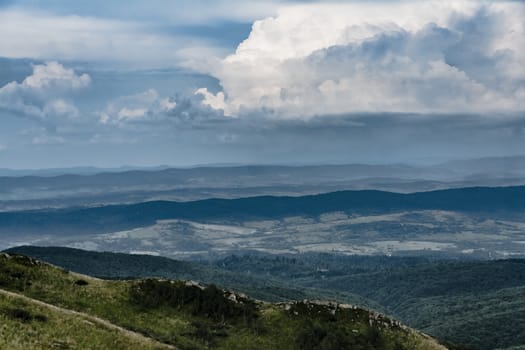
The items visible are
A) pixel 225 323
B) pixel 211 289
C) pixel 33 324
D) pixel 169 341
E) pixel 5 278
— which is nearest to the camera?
pixel 33 324

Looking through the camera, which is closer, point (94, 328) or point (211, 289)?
point (94, 328)

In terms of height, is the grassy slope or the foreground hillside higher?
the grassy slope

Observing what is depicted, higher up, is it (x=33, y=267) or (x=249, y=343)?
(x=33, y=267)

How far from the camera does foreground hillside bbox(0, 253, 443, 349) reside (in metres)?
90.9

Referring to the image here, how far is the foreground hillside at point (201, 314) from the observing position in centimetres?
9088

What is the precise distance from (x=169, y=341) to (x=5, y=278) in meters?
27.8

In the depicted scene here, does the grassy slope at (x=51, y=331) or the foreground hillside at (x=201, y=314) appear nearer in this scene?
the grassy slope at (x=51, y=331)

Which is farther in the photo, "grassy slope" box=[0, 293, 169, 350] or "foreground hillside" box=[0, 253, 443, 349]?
"foreground hillside" box=[0, 253, 443, 349]

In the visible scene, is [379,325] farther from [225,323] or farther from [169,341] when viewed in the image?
[169,341]

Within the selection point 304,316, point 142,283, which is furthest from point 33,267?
point 304,316

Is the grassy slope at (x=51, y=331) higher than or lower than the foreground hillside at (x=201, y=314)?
higher

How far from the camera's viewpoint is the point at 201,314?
331 feet

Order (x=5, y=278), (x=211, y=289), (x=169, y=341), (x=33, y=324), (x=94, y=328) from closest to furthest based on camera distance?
(x=33, y=324)
(x=94, y=328)
(x=169, y=341)
(x=5, y=278)
(x=211, y=289)

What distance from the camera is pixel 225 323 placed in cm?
10025
